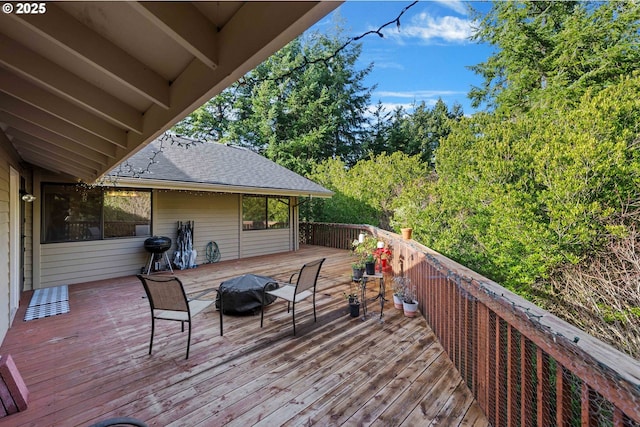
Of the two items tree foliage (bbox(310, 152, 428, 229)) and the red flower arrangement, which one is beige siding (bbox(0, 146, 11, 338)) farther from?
tree foliage (bbox(310, 152, 428, 229))

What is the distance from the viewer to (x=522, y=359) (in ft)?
5.55

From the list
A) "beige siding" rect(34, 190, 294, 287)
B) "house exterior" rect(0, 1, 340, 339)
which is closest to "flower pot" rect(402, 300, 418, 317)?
"house exterior" rect(0, 1, 340, 339)

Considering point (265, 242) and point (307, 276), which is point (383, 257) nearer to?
point (307, 276)

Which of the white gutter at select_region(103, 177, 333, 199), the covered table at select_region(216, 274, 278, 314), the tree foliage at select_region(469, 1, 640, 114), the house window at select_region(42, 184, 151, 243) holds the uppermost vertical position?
the tree foliage at select_region(469, 1, 640, 114)

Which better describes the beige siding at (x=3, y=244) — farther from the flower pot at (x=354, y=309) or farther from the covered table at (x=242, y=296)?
the flower pot at (x=354, y=309)

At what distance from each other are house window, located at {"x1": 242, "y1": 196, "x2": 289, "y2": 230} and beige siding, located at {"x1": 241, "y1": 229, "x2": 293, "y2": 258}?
0.59 ft

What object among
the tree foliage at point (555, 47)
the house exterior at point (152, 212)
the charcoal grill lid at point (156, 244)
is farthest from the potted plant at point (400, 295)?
the tree foliage at point (555, 47)

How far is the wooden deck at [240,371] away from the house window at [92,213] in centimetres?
212

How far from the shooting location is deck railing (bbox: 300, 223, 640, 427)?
3.65 ft

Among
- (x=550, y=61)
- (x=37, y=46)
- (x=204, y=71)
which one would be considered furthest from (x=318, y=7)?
(x=550, y=61)

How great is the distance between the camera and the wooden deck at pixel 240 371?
2146 mm

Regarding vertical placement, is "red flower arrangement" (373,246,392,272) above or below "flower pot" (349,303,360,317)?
above

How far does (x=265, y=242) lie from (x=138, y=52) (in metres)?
8.12

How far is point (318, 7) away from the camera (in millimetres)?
804
